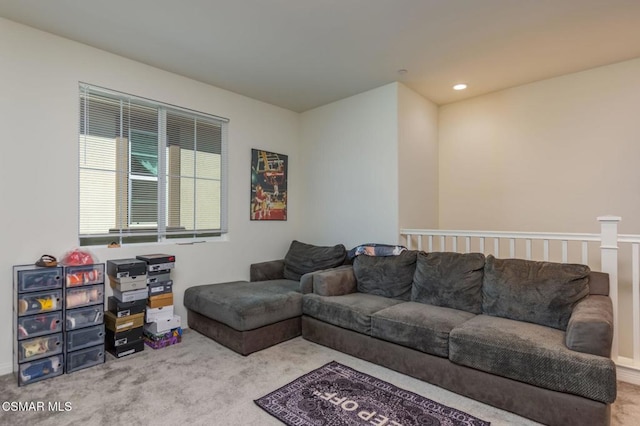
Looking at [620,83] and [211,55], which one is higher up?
[211,55]

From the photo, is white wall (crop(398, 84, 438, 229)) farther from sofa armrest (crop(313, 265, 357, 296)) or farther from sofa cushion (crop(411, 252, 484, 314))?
sofa armrest (crop(313, 265, 357, 296))

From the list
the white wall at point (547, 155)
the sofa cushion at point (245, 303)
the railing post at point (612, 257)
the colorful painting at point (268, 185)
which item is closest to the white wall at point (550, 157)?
the white wall at point (547, 155)

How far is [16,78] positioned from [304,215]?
3.22m

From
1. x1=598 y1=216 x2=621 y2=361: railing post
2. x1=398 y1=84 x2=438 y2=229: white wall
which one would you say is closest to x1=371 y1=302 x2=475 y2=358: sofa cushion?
x1=598 y1=216 x2=621 y2=361: railing post

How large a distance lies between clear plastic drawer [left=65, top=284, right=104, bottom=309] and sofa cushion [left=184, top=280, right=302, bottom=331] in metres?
0.87

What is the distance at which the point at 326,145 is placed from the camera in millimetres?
4441

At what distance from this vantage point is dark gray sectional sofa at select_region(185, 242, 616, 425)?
1871mm

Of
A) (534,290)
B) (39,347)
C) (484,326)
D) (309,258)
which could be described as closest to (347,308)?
(484,326)

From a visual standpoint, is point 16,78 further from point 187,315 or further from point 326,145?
point 326,145

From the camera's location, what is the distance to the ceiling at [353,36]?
93.1 inches

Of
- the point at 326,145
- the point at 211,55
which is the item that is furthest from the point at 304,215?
the point at 211,55

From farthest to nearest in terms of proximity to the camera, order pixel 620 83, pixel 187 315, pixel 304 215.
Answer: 1. pixel 304 215
2. pixel 187 315
3. pixel 620 83

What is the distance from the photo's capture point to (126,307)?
288 cm

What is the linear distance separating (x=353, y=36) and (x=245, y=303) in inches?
97.2
